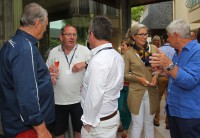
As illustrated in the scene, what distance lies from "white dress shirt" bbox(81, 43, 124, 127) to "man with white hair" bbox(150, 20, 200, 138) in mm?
389

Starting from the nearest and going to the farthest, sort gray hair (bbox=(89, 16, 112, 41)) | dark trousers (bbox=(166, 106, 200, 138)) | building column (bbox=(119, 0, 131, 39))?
gray hair (bbox=(89, 16, 112, 41)) < dark trousers (bbox=(166, 106, 200, 138)) < building column (bbox=(119, 0, 131, 39))

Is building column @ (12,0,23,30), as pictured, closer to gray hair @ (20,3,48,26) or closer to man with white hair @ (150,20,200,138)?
gray hair @ (20,3,48,26)

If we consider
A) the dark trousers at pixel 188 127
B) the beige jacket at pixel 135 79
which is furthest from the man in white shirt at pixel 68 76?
the dark trousers at pixel 188 127

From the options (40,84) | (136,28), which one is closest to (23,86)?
(40,84)

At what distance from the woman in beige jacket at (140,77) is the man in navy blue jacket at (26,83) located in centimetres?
155

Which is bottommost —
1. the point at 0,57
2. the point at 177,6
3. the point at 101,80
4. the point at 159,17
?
the point at 101,80

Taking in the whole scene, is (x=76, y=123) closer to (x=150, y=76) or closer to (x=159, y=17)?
(x=150, y=76)

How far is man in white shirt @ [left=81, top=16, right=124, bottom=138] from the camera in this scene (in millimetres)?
2574

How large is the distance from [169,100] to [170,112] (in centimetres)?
13

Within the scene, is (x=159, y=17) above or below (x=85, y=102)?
above

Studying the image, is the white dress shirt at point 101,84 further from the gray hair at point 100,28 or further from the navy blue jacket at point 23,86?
the navy blue jacket at point 23,86

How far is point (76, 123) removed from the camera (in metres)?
4.03

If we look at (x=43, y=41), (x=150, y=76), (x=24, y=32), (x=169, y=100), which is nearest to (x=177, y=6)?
(x=43, y=41)

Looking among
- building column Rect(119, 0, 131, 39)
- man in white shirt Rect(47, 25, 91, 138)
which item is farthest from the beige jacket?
building column Rect(119, 0, 131, 39)
